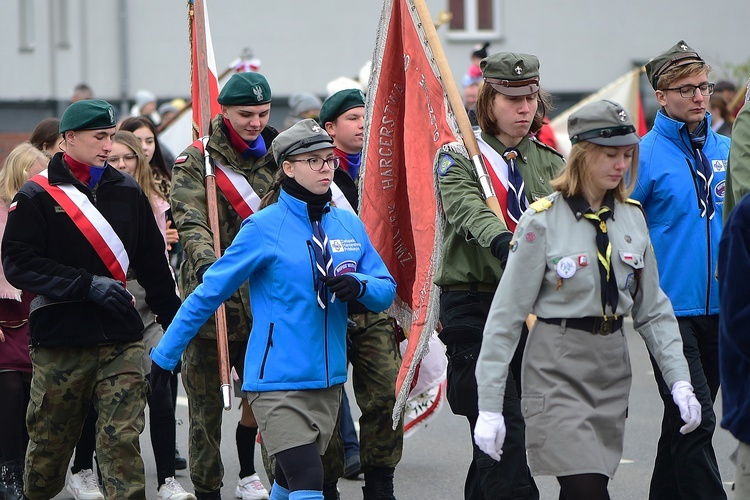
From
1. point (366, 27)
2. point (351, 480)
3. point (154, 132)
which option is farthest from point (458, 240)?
point (366, 27)

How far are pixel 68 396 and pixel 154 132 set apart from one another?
3.30 m

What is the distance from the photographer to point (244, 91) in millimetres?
6559

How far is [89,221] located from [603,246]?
8.13 feet

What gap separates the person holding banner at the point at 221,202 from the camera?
657 centimetres

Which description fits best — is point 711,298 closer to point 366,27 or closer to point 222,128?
point 222,128

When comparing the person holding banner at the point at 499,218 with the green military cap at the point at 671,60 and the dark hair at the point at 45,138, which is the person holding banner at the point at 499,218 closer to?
the green military cap at the point at 671,60

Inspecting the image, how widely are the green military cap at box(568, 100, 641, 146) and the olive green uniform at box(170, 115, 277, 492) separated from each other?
2.35m

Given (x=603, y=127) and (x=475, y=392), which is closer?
(x=603, y=127)

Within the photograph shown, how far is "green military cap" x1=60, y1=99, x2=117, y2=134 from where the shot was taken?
6.06 m

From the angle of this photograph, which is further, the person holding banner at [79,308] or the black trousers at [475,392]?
the person holding banner at [79,308]

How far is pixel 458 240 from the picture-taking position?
18.7 feet

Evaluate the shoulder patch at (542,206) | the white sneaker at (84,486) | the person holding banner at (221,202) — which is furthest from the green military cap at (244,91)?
the white sneaker at (84,486)

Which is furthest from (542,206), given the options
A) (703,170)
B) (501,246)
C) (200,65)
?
(200,65)

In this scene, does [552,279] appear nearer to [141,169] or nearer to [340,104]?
[340,104]
